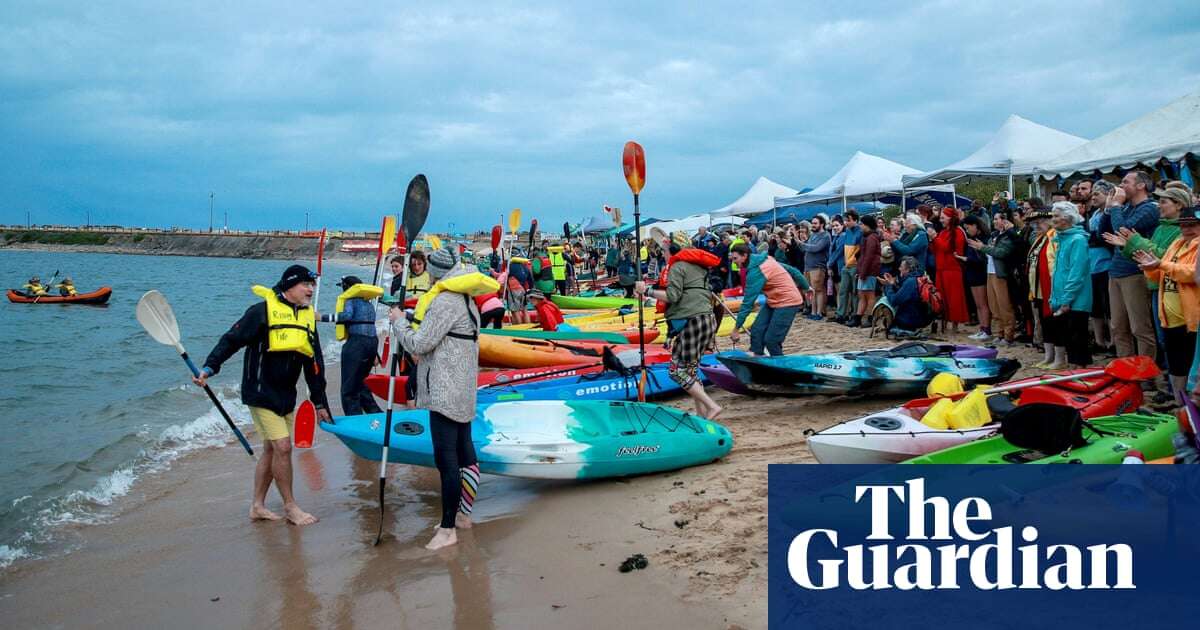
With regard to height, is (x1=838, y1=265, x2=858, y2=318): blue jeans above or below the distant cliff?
below

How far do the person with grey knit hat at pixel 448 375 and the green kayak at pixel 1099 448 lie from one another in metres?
2.52

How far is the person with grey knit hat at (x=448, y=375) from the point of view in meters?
4.79

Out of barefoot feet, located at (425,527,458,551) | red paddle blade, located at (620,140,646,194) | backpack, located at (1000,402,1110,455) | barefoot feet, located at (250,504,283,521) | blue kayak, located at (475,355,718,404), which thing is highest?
red paddle blade, located at (620,140,646,194)

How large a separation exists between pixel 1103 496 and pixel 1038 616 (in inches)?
42.5

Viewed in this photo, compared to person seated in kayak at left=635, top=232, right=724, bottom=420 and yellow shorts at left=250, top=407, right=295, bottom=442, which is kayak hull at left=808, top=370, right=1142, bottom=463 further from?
yellow shorts at left=250, top=407, right=295, bottom=442

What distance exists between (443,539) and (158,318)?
261 cm

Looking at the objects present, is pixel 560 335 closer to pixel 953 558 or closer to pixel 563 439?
pixel 563 439

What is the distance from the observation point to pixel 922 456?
4875 millimetres

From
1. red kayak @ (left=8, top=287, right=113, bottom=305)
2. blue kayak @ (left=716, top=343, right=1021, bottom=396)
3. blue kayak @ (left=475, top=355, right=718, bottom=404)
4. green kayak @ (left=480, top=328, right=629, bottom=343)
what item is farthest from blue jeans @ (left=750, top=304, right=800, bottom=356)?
red kayak @ (left=8, top=287, right=113, bottom=305)

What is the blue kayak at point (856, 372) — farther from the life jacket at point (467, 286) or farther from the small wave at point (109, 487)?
the small wave at point (109, 487)

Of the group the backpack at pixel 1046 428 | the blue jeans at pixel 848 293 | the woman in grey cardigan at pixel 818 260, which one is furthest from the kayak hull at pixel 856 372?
the woman in grey cardigan at pixel 818 260

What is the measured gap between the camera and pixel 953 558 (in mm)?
3701

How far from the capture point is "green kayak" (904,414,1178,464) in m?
4.43

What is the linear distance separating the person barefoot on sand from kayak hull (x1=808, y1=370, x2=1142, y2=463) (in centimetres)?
325
